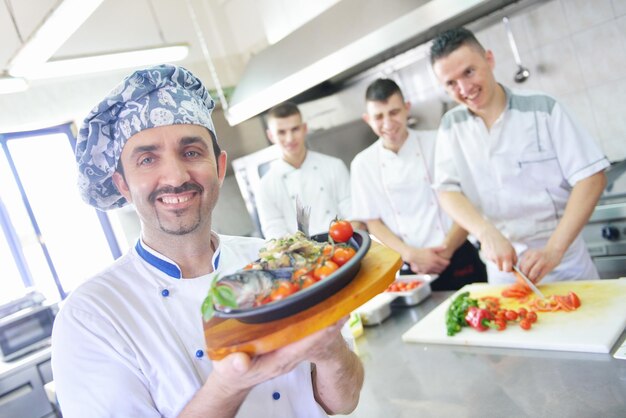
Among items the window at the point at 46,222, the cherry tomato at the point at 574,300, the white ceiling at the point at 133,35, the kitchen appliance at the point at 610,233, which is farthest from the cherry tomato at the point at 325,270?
the window at the point at 46,222

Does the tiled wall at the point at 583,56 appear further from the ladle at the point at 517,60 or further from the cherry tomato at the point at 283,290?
the cherry tomato at the point at 283,290

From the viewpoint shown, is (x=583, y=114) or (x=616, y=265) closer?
(x=616, y=265)

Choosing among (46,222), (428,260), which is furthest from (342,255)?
(46,222)

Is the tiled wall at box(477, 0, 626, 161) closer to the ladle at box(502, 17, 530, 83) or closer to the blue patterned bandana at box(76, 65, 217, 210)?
the ladle at box(502, 17, 530, 83)

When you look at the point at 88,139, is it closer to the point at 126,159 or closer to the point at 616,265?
the point at 126,159

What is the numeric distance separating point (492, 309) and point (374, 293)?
1.10 meters

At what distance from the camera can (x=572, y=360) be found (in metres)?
1.44

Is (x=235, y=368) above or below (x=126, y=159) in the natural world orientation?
below

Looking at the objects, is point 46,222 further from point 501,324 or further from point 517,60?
point 501,324

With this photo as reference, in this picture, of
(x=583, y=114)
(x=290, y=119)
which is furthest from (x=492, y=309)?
(x=583, y=114)

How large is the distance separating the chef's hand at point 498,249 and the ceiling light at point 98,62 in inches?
94.3

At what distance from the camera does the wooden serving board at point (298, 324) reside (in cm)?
82

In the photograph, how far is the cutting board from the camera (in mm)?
1479

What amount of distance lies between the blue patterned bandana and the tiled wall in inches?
106
